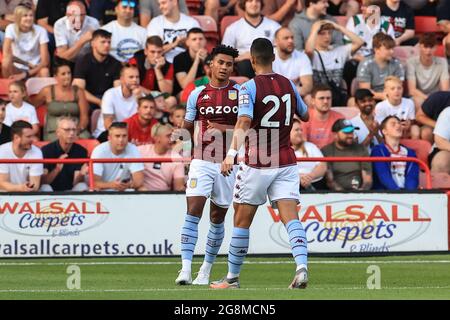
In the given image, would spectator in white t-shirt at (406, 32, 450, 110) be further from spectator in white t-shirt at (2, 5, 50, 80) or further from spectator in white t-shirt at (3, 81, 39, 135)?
spectator in white t-shirt at (3, 81, 39, 135)

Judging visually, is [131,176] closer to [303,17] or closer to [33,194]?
[33,194]

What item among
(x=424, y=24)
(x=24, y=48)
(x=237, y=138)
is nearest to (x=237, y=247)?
(x=237, y=138)

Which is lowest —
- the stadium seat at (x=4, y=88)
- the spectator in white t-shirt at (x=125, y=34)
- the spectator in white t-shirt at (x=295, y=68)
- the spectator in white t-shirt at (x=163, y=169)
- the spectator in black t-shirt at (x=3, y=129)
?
the spectator in white t-shirt at (x=163, y=169)

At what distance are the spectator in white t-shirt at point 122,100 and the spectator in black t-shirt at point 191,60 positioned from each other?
35.7 inches

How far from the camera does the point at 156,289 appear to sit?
12062 millimetres

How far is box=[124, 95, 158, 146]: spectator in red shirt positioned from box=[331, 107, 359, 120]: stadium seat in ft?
10.1

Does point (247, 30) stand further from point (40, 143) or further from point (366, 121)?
point (40, 143)

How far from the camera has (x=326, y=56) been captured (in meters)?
20.7

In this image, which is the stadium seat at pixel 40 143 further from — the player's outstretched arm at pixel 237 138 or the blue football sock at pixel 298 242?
the blue football sock at pixel 298 242

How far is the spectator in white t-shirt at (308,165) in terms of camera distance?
59.7 ft

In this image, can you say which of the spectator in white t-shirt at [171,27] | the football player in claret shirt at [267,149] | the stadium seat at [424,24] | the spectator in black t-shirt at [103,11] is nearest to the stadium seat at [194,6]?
the spectator in white t-shirt at [171,27]

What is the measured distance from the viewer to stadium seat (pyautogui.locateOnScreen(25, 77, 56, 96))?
19719 mm
